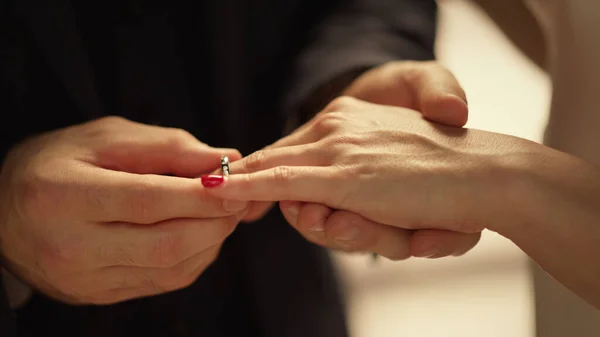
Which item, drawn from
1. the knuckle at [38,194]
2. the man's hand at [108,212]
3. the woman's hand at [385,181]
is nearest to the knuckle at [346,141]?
the woman's hand at [385,181]

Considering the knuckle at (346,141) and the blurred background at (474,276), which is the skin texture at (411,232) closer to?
the knuckle at (346,141)

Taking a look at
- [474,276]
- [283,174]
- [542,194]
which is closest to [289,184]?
[283,174]

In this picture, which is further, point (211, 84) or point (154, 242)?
point (211, 84)

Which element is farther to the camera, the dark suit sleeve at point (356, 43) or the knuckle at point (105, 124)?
the dark suit sleeve at point (356, 43)

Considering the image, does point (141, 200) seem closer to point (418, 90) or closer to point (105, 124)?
point (105, 124)

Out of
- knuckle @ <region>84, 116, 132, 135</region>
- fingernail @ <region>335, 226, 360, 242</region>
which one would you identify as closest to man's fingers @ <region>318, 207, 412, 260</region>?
fingernail @ <region>335, 226, 360, 242</region>

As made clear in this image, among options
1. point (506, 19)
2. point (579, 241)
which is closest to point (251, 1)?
point (579, 241)

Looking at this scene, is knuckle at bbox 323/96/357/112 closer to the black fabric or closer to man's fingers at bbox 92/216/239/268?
the black fabric
